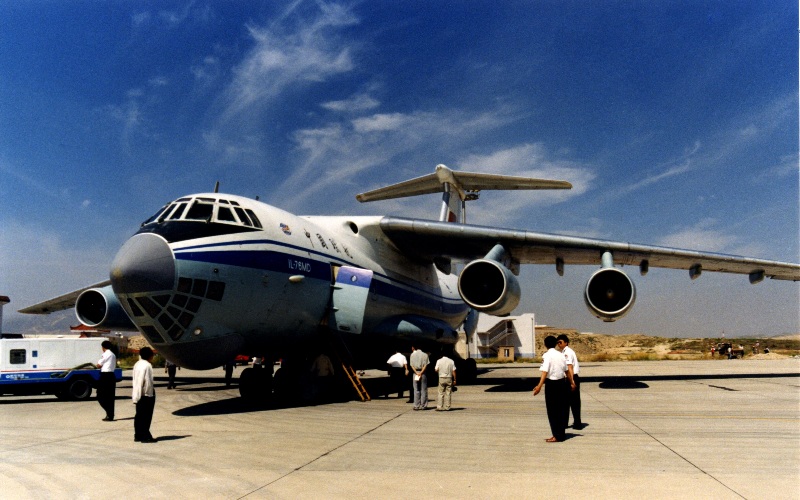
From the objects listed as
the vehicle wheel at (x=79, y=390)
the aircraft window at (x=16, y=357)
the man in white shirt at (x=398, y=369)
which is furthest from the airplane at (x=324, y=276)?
the aircraft window at (x=16, y=357)

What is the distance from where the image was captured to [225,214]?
9.99 metres

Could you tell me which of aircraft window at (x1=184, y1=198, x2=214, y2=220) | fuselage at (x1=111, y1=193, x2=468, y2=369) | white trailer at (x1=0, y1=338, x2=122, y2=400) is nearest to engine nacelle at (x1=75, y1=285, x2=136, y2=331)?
white trailer at (x1=0, y1=338, x2=122, y2=400)

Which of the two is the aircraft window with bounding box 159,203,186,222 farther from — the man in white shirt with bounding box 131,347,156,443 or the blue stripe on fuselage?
the man in white shirt with bounding box 131,347,156,443

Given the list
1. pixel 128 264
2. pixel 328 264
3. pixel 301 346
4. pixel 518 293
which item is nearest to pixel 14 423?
pixel 128 264

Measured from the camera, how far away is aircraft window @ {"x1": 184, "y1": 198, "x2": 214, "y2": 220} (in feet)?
32.0

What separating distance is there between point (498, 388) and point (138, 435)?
963cm

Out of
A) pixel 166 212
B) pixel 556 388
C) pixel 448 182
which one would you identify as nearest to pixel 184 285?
pixel 166 212

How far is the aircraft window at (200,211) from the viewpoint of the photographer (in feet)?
32.0

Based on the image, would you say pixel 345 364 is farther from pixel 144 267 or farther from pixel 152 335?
pixel 144 267

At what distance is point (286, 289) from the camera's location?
1063 centimetres

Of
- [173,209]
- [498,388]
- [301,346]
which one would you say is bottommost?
[498,388]

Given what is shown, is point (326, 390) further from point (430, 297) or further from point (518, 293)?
point (430, 297)

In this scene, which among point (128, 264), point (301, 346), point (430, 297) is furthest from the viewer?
point (430, 297)

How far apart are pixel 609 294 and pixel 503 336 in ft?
103
